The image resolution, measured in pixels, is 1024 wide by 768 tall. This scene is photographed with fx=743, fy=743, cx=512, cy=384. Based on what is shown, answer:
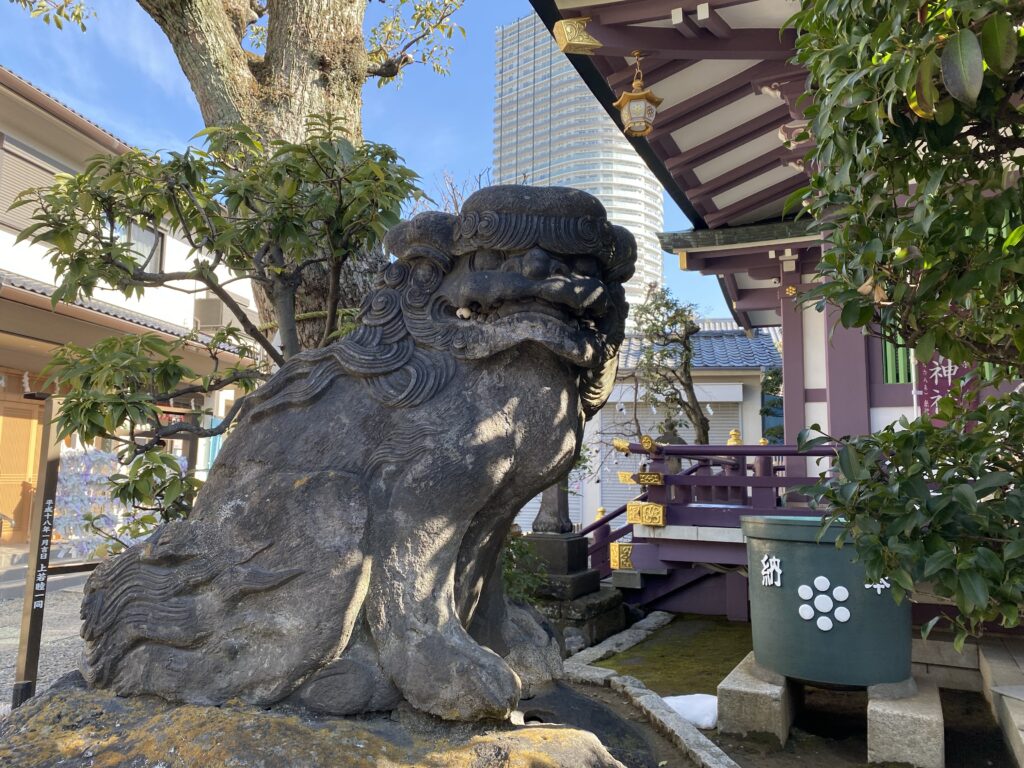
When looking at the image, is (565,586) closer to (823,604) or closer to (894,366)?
(823,604)

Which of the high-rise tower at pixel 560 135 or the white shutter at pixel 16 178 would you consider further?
the high-rise tower at pixel 560 135

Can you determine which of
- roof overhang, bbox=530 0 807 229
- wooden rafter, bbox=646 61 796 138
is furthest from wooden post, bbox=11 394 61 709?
wooden rafter, bbox=646 61 796 138

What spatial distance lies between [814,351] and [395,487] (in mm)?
6829

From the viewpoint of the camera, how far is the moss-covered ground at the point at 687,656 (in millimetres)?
5227

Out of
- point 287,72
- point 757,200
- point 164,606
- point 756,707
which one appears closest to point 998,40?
point 164,606

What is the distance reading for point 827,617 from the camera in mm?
3805

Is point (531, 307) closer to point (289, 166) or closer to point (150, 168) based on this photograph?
point (289, 166)

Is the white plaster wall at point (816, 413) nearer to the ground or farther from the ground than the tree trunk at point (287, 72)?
nearer to the ground

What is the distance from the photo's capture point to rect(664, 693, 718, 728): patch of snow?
3.97m

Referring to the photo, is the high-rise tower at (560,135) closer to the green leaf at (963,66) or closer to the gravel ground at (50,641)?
the gravel ground at (50,641)

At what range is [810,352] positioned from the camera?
314 inches

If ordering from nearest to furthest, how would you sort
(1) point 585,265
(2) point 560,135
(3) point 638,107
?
(1) point 585,265, (3) point 638,107, (2) point 560,135

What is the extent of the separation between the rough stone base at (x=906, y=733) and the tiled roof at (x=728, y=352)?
34.1 feet

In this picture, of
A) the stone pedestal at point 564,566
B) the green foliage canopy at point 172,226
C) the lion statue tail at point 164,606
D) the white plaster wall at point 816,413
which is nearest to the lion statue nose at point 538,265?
the green foliage canopy at point 172,226
